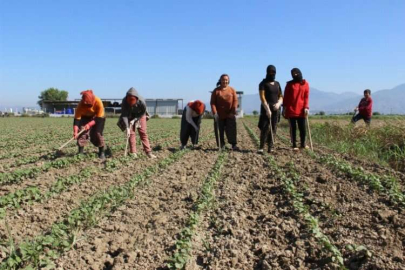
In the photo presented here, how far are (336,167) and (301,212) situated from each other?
2328 mm

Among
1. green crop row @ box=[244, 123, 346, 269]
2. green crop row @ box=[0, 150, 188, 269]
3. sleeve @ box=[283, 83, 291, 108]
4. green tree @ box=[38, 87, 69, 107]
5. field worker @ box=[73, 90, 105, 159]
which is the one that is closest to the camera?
green crop row @ box=[244, 123, 346, 269]

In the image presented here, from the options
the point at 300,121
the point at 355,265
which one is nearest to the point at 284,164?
the point at 300,121

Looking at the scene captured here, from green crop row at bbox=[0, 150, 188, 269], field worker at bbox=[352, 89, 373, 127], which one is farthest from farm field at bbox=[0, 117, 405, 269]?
field worker at bbox=[352, 89, 373, 127]

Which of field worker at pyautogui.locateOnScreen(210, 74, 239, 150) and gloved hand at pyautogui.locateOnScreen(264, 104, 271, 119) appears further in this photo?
field worker at pyautogui.locateOnScreen(210, 74, 239, 150)

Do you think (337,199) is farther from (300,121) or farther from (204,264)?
(300,121)

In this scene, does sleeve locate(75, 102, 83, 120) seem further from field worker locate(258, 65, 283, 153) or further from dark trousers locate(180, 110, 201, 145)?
field worker locate(258, 65, 283, 153)

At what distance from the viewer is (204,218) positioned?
11.8 feet

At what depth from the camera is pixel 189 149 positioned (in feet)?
27.9

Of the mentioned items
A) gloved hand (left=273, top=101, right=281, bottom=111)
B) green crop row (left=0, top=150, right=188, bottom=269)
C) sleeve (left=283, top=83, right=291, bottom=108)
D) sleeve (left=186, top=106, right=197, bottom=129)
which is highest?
sleeve (left=283, top=83, right=291, bottom=108)

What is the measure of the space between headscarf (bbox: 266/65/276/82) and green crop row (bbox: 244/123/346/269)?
6.17 ft

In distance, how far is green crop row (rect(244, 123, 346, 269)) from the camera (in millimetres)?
2531

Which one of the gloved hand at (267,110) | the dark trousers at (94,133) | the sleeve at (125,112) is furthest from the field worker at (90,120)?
A: the gloved hand at (267,110)

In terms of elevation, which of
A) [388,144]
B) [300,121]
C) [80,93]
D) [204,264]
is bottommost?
[204,264]

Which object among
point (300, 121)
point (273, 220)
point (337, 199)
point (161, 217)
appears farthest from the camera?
point (300, 121)
